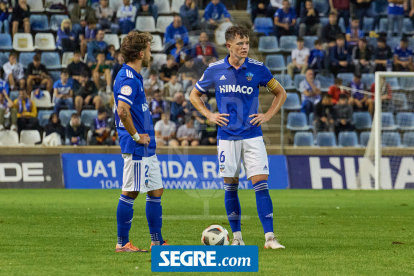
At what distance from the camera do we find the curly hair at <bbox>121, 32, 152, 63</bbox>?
6441 mm

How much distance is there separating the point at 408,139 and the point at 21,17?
11846 millimetres

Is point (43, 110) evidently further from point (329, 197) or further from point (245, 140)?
point (245, 140)

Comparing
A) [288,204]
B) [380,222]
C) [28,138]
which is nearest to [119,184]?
[28,138]

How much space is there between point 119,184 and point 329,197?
495 cm

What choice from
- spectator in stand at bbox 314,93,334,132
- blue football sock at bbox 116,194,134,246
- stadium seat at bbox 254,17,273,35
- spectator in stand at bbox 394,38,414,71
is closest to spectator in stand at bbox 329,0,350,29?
spectator in stand at bbox 394,38,414,71

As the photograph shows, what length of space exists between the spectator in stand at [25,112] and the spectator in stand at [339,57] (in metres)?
8.30

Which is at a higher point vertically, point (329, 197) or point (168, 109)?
point (168, 109)

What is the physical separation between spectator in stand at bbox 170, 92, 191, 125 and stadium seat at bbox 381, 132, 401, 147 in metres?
5.03

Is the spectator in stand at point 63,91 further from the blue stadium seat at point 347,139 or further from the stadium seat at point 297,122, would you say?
the blue stadium seat at point 347,139

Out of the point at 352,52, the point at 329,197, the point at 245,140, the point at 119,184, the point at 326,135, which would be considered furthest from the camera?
the point at 352,52

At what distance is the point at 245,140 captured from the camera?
7.01 meters

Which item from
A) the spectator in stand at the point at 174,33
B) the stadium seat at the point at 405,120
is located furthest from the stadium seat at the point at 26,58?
the stadium seat at the point at 405,120

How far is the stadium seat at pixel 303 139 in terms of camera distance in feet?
53.7

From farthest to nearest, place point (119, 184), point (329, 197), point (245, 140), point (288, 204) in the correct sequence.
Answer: point (119, 184) < point (329, 197) < point (288, 204) < point (245, 140)
